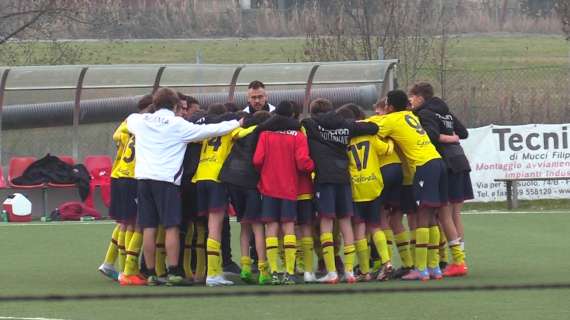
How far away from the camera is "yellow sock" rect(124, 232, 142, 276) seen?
1229cm

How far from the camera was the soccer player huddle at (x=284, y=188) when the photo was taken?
1210 centimetres

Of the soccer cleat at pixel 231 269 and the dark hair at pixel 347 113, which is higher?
the dark hair at pixel 347 113

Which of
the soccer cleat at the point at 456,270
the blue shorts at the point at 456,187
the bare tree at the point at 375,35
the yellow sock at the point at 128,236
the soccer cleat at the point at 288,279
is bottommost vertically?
the soccer cleat at the point at 456,270

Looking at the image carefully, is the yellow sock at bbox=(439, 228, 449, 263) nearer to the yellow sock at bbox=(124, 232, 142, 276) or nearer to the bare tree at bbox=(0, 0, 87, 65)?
the yellow sock at bbox=(124, 232, 142, 276)

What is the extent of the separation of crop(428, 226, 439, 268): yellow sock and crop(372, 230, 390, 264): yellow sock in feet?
1.38

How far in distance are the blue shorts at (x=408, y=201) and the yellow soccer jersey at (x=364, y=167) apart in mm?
336

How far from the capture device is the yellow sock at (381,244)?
40.5 ft

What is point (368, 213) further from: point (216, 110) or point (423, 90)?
point (216, 110)

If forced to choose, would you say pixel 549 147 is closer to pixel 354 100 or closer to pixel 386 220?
pixel 354 100

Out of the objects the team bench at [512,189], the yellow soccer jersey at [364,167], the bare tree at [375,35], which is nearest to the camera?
the yellow soccer jersey at [364,167]

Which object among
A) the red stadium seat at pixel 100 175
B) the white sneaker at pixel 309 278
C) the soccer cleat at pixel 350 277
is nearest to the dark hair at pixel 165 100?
the white sneaker at pixel 309 278

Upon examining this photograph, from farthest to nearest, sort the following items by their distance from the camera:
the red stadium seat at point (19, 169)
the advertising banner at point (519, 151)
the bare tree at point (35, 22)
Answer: the bare tree at point (35, 22), the advertising banner at point (519, 151), the red stadium seat at point (19, 169)

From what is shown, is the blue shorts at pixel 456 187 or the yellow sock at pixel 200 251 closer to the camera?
the yellow sock at pixel 200 251

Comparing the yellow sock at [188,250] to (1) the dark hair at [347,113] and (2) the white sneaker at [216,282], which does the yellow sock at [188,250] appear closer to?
(2) the white sneaker at [216,282]
